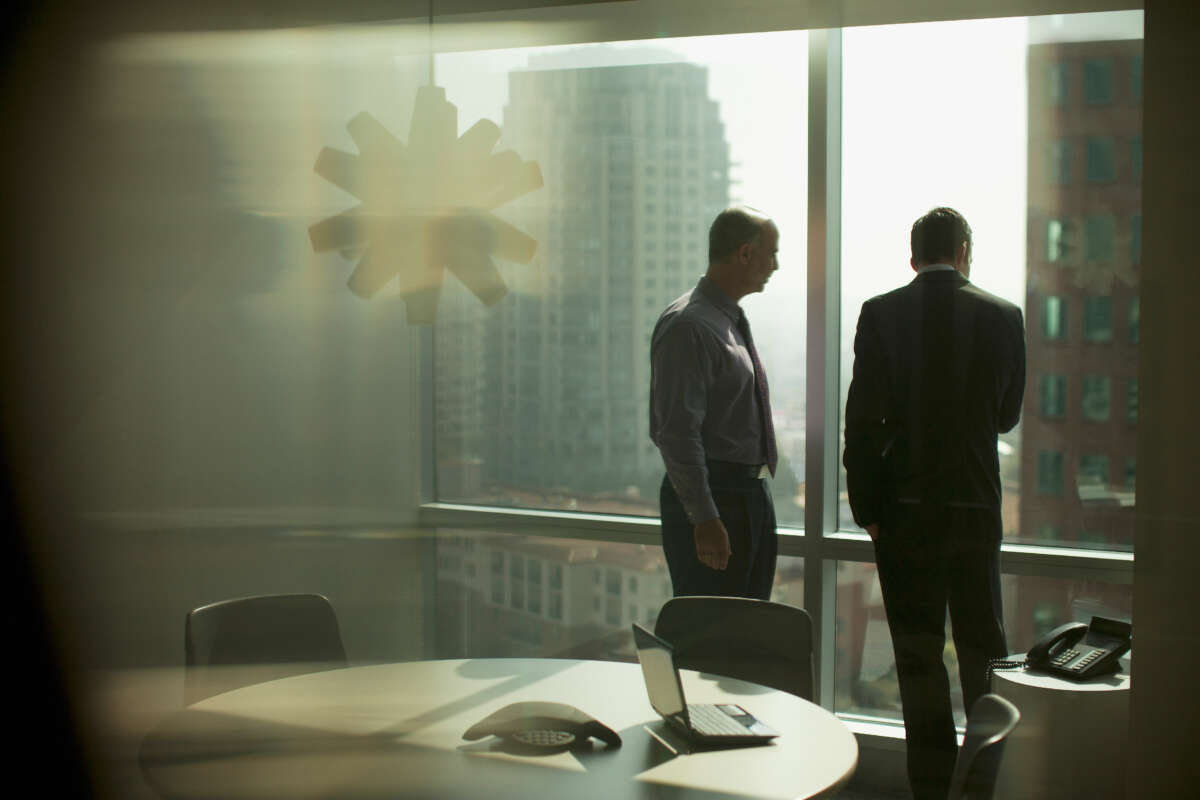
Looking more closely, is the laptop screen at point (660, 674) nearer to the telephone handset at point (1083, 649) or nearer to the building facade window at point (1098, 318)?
the telephone handset at point (1083, 649)

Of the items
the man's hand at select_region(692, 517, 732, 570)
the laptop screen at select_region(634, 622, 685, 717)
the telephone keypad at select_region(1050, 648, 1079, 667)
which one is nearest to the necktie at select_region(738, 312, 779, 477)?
the man's hand at select_region(692, 517, 732, 570)

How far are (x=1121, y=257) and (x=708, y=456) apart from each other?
1.41 m

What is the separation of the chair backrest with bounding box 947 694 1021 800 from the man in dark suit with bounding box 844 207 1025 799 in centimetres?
125

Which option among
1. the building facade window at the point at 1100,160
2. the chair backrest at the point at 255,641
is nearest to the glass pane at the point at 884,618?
the building facade window at the point at 1100,160

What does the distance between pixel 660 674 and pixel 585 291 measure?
2328 millimetres

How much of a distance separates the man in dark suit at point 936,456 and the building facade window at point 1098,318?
31cm

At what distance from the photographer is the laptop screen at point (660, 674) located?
1.58 meters

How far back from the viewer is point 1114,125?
9.72 feet

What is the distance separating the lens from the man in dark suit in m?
2.77

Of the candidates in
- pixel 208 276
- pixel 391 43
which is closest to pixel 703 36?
pixel 391 43

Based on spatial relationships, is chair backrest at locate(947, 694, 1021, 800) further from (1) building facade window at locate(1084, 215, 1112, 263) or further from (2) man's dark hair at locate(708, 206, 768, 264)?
(1) building facade window at locate(1084, 215, 1112, 263)

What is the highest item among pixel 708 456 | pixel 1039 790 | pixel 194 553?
pixel 708 456

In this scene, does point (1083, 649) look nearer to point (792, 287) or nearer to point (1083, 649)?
point (1083, 649)

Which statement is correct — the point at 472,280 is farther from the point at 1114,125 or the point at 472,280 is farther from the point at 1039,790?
the point at 1039,790
